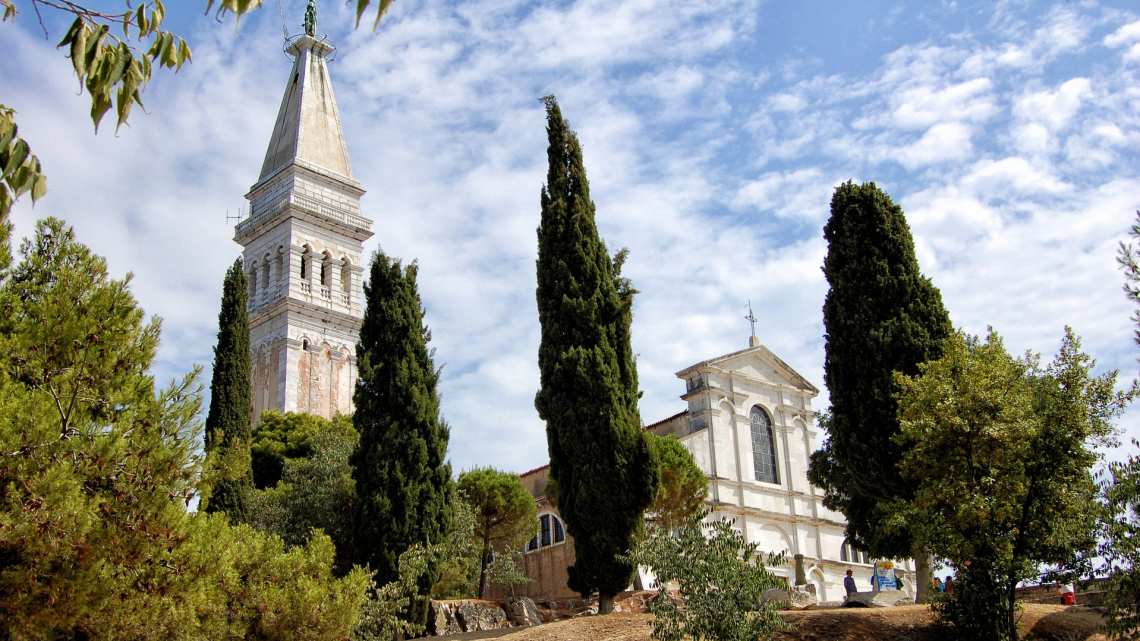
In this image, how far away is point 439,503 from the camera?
66.1ft

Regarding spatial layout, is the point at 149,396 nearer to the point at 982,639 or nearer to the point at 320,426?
the point at 982,639

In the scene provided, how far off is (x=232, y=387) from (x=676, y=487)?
12.1m

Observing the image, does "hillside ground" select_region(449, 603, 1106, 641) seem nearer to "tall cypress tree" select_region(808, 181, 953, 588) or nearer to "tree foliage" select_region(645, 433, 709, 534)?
"tall cypress tree" select_region(808, 181, 953, 588)

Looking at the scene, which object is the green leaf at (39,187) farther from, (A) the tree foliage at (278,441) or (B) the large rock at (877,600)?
(A) the tree foliage at (278,441)

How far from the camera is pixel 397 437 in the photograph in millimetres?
20328

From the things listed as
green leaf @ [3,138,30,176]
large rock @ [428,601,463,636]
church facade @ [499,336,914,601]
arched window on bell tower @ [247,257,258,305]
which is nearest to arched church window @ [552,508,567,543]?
church facade @ [499,336,914,601]

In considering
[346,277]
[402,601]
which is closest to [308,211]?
[346,277]

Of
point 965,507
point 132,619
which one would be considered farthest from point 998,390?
point 132,619

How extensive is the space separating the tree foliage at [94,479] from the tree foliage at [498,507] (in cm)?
1530

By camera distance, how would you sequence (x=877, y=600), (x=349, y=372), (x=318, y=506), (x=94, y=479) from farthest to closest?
1. (x=349, y=372)
2. (x=318, y=506)
3. (x=877, y=600)
4. (x=94, y=479)

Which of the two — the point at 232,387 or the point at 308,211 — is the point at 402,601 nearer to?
the point at 232,387

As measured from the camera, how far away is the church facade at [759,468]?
3319cm

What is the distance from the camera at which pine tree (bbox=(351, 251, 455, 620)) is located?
63.9ft

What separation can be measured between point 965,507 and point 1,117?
41.2 ft
